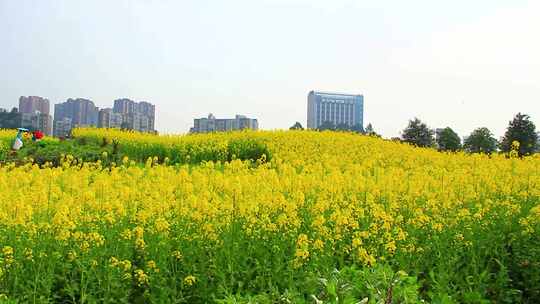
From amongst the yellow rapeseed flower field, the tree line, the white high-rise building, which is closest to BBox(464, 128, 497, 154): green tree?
the tree line

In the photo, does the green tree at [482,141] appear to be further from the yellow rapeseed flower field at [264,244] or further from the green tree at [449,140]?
the yellow rapeseed flower field at [264,244]

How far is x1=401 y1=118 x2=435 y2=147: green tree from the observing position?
36.1 meters

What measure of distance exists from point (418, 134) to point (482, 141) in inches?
155

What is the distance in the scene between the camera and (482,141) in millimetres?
35719

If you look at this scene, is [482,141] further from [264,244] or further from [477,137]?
[264,244]

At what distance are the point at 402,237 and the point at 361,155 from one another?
939cm

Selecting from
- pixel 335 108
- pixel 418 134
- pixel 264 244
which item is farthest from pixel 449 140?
pixel 335 108

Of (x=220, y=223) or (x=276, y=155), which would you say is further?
(x=276, y=155)

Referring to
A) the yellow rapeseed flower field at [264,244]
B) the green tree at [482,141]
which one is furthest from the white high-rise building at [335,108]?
the yellow rapeseed flower field at [264,244]

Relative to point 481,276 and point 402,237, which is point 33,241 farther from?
point 481,276

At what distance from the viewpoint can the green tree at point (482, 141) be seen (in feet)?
117

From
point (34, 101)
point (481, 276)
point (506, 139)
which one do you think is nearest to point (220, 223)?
point (481, 276)

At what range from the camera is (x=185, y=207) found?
552cm

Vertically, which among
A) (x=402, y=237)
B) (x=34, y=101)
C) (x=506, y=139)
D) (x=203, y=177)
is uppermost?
(x=34, y=101)
